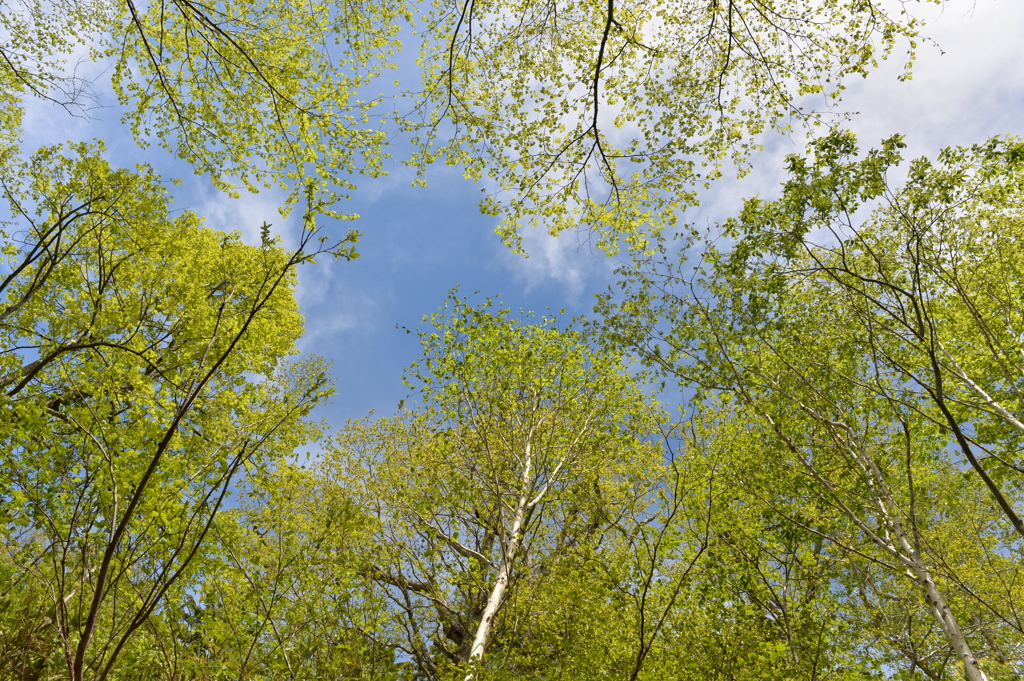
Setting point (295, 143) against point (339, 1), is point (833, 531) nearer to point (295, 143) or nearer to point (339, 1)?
point (295, 143)

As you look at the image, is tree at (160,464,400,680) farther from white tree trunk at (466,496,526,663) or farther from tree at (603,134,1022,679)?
tree at (603,134,1022,679)

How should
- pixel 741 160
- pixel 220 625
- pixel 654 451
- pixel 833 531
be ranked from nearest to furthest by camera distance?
pixel 220 625 < pixel 741 160 < pixel 833 531 < pixel 654 451

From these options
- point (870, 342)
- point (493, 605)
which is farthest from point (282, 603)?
point (870, 342)

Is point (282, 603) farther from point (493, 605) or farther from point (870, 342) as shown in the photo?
point (870, 342)

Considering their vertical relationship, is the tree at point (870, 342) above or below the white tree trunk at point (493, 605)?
above

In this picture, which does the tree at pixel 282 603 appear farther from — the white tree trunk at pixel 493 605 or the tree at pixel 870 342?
the tree at pixel 870 342

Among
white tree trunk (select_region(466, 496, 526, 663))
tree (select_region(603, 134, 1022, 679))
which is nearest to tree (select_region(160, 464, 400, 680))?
white tree trunk (select_region(466, 496, 526, 663))

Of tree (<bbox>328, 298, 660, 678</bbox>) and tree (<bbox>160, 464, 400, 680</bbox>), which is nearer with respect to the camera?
tree (<bbox>160, 464, 400, 680</bbox>)

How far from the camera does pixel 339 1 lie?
25.2 feet

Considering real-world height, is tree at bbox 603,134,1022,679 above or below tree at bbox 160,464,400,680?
above

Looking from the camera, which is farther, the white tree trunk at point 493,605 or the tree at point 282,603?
the white tree trunk at point 493,605

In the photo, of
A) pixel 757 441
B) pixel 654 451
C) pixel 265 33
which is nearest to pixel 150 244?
pixel 265 33

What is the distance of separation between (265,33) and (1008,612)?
19703 mm

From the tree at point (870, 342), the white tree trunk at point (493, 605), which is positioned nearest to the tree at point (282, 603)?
the white tree trunk at point (493, 605)
